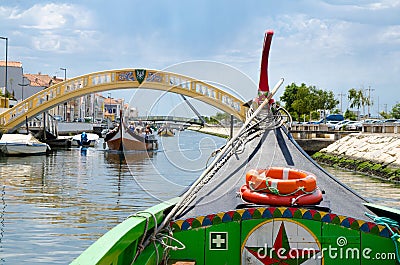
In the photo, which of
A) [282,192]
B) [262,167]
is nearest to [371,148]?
[262,167]

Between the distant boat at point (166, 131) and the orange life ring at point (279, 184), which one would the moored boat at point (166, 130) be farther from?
the orange life ring at point (279, 184)

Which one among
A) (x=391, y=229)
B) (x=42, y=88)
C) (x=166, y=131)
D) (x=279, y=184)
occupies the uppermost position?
(x=42, y=88)

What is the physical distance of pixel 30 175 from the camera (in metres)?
20.9

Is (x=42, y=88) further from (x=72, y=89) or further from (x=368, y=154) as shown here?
(x=368, y=154)

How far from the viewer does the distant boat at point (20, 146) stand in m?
30.6

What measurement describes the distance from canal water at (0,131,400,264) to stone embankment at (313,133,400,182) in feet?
2.64

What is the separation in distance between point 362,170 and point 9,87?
52.7 m

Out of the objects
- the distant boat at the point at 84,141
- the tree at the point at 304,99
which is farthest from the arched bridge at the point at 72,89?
the tree at the point at 304,99

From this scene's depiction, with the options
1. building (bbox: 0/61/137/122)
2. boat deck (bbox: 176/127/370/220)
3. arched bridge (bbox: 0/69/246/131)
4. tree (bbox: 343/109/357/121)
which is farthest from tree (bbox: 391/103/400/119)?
boat deck (bbox: 176/127/370/220)

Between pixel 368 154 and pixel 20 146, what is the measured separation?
17.0m

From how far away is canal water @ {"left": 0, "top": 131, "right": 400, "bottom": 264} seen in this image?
6023 mm

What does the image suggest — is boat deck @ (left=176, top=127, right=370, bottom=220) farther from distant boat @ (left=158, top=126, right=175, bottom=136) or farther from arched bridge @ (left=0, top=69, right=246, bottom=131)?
arched bridge @ (left=0, top=69, right=246, bottom=131)

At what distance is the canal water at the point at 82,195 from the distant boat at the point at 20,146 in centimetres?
592

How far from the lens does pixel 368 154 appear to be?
2594 centimetres
